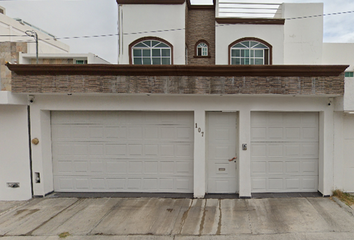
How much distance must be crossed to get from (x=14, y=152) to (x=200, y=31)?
367 inches

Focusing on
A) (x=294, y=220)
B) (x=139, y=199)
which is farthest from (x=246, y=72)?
(x=139, y=199)

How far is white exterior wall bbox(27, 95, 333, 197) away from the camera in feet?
17.8

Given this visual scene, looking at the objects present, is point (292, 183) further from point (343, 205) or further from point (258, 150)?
point (258, 150)

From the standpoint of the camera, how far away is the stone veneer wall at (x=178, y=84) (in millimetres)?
5008

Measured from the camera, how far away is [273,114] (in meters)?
5.69

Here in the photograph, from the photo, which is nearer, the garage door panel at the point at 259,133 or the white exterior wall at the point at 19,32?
the garage door panel at the point at 259,133

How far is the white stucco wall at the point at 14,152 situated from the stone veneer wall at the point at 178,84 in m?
0.92

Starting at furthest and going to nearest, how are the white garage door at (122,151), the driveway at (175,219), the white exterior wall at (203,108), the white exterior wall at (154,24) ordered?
the white exterior wall at (154,24) < the white garage door at (122,151) < the white exterior wall at (203,108) < the driveway at (175,219)

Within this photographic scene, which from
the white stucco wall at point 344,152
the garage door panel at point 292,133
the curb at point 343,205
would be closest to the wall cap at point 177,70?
the white stucco wall at point 344,152

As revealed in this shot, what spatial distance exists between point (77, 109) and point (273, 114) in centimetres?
562

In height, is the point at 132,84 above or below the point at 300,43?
below

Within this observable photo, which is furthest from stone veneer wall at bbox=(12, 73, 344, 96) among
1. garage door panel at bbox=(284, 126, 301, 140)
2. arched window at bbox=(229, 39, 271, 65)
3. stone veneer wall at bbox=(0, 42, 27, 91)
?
stone veneer wall at bbox=(0, 42, 27, 91)

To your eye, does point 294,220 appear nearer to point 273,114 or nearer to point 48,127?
point 273,114

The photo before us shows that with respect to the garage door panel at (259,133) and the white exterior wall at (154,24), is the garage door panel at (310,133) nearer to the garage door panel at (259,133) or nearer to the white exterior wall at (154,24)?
the garage door panel at (259,133)
